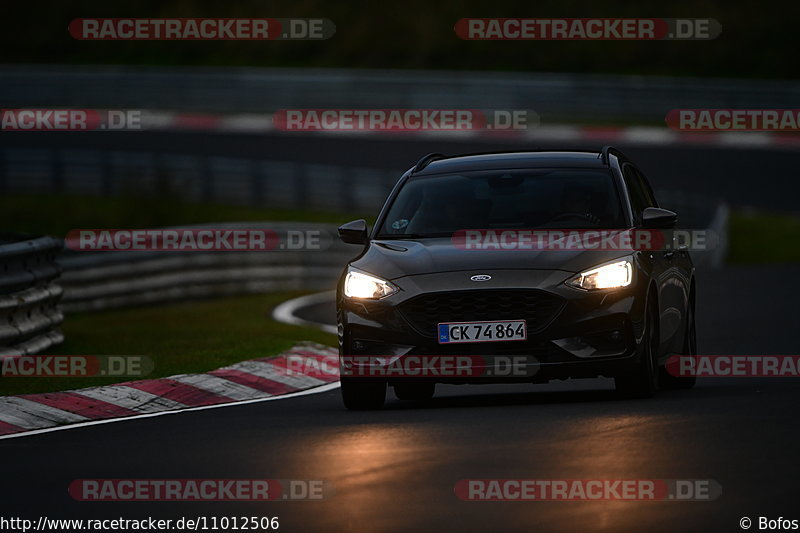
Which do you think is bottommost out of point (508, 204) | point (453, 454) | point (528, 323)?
point (453, 454)

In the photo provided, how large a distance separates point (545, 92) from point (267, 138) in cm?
733

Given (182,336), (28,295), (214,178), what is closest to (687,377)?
(28,295)

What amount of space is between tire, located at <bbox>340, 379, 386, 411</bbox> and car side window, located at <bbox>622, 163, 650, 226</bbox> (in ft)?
6.95

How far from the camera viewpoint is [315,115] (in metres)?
48.8

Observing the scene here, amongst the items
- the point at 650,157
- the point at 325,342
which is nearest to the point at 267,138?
the point at 650,157

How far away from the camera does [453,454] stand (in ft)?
30.9

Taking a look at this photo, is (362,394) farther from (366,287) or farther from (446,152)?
(446,152)

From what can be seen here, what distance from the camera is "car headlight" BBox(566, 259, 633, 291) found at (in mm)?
11375

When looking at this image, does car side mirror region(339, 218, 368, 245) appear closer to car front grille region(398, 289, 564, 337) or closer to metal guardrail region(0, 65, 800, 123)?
car front grille region(398, 289, 564, 337)

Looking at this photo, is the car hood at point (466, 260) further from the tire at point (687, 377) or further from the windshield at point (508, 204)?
the tire at point (687, 377)

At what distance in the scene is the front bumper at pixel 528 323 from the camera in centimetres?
1125

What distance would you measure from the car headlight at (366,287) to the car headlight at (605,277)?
116 centimetres

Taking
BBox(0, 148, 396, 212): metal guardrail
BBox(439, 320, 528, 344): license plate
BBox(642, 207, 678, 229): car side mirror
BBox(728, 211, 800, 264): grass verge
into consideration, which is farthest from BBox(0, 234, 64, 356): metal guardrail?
BBox(0, 148, 396, 212): metal guardrail

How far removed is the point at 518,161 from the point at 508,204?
23.7 inches
